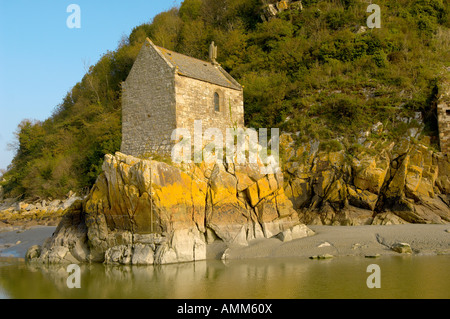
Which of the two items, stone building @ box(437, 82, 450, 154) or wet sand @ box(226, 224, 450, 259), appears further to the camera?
stone building @ box(437, 82, 450, 154)

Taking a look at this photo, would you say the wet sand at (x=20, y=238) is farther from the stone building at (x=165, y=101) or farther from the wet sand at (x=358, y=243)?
the wet sand at (x=358, y=243)

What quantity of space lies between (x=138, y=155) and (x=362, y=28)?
780 inches

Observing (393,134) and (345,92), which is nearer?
(393,134)

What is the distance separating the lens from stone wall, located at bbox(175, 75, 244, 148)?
21.2m

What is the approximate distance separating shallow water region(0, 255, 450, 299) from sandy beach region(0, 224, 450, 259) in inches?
32.8

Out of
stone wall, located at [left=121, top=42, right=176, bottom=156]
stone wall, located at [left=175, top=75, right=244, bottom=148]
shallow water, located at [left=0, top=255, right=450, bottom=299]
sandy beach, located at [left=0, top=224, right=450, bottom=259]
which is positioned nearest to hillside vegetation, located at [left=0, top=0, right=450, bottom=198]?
stone wall, located at [left=175, top=75, right=244, bottom=148]

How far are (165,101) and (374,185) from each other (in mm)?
11104

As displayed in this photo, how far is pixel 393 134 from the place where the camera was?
24312 millimetres

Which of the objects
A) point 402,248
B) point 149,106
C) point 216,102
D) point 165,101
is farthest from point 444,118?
point 149,106

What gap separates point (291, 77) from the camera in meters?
30.4

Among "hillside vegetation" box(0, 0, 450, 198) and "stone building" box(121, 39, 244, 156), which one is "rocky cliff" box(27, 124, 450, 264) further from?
"stone building" box(121, 39, 244, 156)
